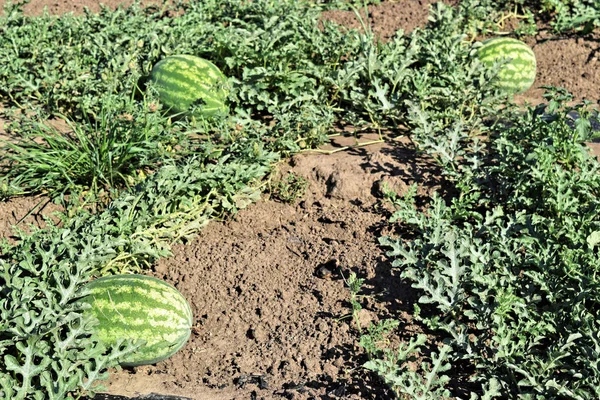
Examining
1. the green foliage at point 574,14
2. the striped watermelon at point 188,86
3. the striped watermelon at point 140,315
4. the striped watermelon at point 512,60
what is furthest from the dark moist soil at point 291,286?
the green foliage at point 574,14

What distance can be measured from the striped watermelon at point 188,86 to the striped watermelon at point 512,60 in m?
2.04

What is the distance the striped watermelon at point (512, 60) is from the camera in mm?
5875

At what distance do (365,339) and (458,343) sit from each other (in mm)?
452

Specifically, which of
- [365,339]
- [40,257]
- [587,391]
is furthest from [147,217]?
[587,391]

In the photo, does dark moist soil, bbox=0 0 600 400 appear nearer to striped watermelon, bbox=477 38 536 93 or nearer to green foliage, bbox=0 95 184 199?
green foliage, bbox=0 95 184 199

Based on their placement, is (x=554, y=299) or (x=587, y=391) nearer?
(x=587, y=391)

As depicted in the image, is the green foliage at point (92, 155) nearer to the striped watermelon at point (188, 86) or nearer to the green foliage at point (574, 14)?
the striped watermelon at point (188, 86)

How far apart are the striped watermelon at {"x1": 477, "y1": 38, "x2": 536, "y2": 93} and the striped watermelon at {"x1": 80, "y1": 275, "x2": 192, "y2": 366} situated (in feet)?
10.8

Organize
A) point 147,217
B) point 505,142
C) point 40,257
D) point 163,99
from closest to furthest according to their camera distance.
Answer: point 40,257 < point 147,217 < point 505,142 < point 163,99

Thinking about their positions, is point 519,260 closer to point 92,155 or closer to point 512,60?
point 512,60

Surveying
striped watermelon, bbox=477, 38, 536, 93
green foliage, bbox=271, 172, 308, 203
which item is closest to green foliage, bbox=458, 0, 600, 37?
striped watermelon, bbox=477, 38, 536, 93

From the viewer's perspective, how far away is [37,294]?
12.3ft

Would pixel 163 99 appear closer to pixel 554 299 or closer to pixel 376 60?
pixel 376 60

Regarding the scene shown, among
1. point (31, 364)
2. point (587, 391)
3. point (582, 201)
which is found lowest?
point (31, 364)
